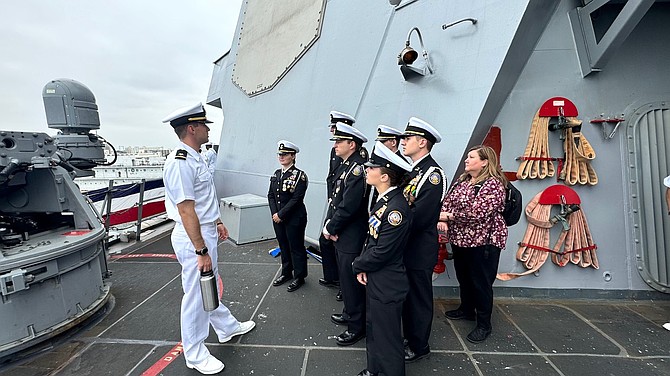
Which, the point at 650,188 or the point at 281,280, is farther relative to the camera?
the point at 281,280

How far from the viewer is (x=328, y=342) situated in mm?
2438

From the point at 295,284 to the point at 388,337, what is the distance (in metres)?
1.73

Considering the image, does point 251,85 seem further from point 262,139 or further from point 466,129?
point 466,129

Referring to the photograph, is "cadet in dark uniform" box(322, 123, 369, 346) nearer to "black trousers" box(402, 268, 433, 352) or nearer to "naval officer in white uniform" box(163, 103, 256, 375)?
"black trousers" box(402, 268, 433, 352)

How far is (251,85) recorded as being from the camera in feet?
22.1

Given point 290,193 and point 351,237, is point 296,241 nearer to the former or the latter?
point 290,193

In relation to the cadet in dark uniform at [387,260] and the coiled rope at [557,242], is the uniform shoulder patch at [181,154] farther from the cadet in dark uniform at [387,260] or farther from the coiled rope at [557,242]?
the coiled rope at [557,242]

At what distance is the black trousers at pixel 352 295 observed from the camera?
8.01 feet

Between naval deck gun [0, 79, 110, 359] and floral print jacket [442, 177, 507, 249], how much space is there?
3.20 metres

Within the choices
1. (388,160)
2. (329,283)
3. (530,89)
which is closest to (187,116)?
(388,160)

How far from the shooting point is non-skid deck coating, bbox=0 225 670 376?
2135mm

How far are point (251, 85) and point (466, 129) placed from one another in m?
5.23

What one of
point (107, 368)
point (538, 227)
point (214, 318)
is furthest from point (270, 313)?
point (538, 227)

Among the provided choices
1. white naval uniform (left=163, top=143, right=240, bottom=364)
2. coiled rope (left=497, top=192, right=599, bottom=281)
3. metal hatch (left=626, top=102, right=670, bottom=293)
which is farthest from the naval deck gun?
metal hatch (left=626, top=102, right=670, bottom=293)
